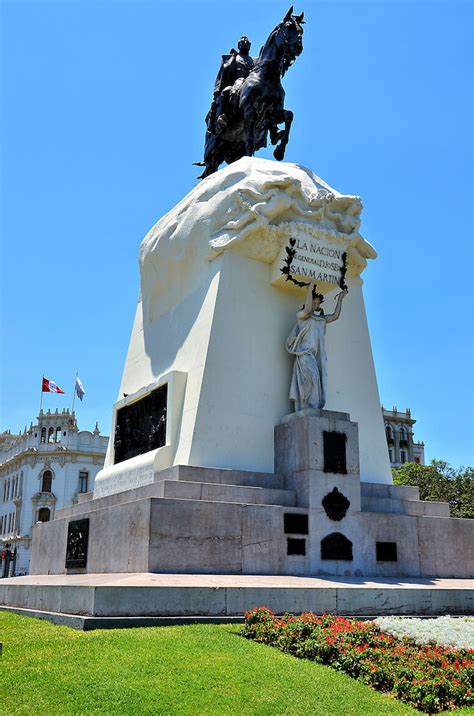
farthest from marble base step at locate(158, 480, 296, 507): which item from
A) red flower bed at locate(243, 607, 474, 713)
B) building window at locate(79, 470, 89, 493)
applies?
building window at locate(79, 470, 89, 493)

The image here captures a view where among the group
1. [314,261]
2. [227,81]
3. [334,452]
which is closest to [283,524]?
[334,452]

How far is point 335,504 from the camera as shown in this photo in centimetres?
1175

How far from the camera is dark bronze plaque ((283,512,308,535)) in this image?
1115cm

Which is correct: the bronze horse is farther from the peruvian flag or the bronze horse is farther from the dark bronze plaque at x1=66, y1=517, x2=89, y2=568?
the peruvian flag

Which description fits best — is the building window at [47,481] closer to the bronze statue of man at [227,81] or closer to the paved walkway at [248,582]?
the bronze statue of man at [227,81]

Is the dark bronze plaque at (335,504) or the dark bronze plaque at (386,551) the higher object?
the dark bronze plaque at (335,504)

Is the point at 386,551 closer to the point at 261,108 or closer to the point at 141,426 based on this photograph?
the point at 141,426

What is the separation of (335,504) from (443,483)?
2472 cm

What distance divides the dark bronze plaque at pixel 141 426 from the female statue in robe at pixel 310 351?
2.39 meters

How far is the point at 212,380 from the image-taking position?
12.6 meters

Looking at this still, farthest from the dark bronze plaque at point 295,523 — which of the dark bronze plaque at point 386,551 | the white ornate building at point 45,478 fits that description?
the white ornate building at point 45,478

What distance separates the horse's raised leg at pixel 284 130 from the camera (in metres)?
18.1

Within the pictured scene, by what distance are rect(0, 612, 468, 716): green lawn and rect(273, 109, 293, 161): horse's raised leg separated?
44.7 feet

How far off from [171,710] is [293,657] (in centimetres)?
194
